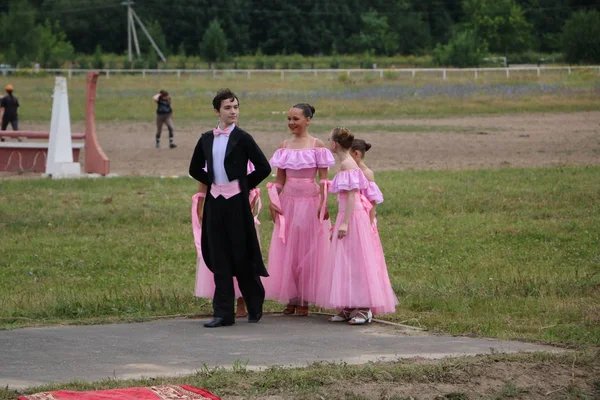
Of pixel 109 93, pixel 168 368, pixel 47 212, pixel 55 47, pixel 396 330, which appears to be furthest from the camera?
pixel 55 47

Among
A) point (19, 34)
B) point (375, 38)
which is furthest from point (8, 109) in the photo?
point (375, 38)

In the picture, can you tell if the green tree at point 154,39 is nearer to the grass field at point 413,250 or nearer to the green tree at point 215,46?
the green tree at point 215,46

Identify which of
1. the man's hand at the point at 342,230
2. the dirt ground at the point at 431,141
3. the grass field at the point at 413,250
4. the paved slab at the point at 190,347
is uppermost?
the man's hand at the point at 342,230

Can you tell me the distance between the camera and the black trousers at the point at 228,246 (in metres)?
9.68

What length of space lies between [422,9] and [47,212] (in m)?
102

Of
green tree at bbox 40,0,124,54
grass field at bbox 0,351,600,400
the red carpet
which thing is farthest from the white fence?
the red carpet

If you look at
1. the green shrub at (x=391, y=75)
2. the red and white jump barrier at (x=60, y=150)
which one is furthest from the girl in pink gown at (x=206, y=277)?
the green shrub at (x=391, y=75)

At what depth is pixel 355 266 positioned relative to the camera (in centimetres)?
982

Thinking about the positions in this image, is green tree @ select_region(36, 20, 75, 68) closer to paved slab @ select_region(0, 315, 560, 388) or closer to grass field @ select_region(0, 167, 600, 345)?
grass field @ select_region(0, 167, 600, 345)

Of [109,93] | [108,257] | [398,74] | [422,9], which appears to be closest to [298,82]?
[398,74]

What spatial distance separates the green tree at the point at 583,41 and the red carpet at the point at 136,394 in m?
71.8

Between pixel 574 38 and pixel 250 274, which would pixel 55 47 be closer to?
pixel 574 38

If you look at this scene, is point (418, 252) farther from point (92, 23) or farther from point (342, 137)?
point (92, 23)

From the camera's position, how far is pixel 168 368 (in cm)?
764
